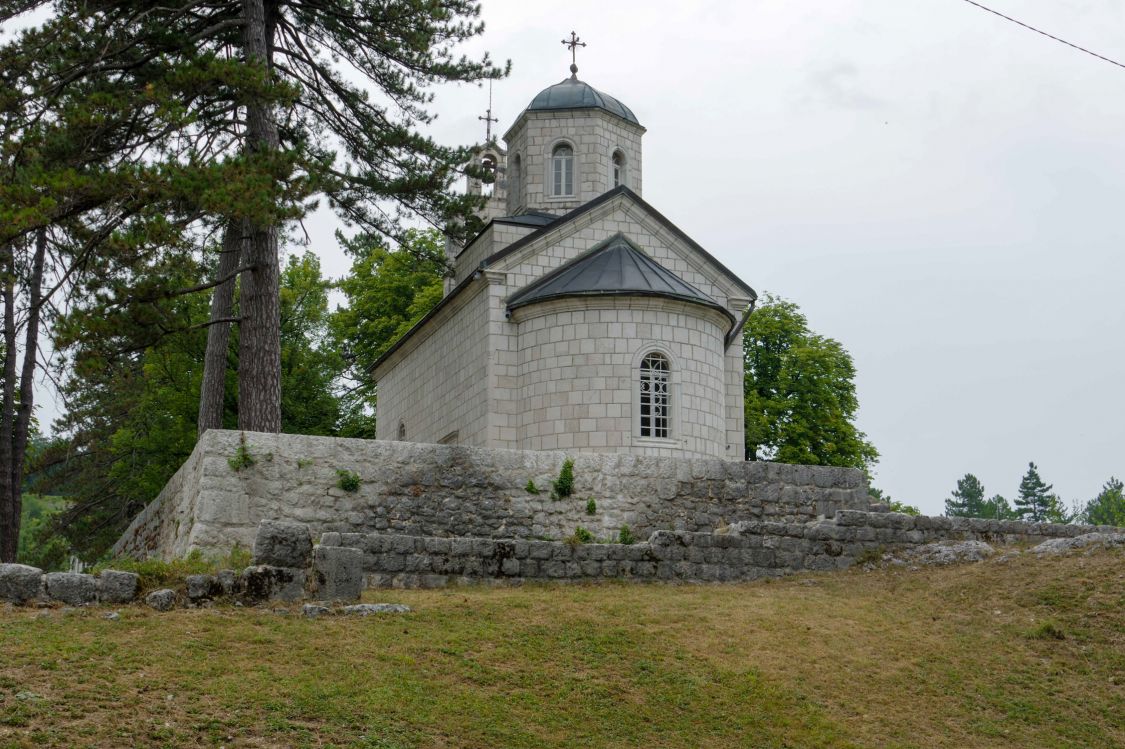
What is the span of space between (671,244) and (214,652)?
15.5 metres

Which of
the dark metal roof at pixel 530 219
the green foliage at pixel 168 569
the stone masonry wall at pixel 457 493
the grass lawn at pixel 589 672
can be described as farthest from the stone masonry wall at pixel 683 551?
the dark metal roof at pixel 530 219

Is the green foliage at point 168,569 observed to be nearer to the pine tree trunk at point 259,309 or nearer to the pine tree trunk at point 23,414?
the pine tree trunk at point 259,309

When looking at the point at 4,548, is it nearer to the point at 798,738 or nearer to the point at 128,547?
the point at 128,547

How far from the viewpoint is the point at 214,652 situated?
10.8m

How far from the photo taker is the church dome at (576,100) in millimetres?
28828

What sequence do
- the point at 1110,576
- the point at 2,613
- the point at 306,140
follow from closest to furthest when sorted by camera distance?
the point at 2,613, the point at 1110,576, the point at 306,140

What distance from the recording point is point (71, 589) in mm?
11922

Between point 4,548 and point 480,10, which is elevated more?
point 480,10

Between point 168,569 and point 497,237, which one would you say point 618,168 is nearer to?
point 497,237

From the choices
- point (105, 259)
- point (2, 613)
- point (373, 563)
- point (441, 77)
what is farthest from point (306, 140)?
point (2, 613)

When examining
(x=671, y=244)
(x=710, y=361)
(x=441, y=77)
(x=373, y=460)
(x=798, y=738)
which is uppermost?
(x=441, y=77)

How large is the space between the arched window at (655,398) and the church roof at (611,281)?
3.82 ft

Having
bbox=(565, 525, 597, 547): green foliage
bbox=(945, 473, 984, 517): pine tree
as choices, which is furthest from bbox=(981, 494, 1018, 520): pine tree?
bbox=(565, 525, 597, 547): green foliage

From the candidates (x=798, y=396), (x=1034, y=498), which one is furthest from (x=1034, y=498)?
(x=798, y=396)
